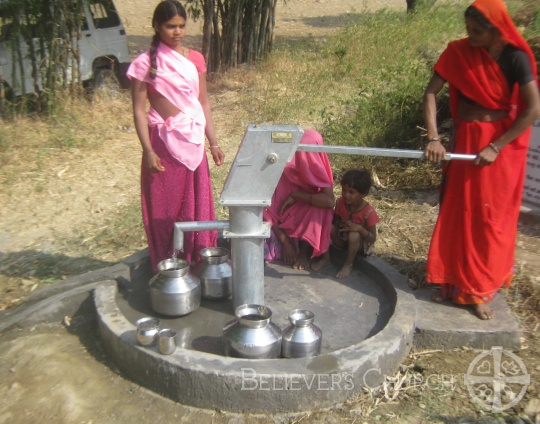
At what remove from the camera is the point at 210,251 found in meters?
3.58

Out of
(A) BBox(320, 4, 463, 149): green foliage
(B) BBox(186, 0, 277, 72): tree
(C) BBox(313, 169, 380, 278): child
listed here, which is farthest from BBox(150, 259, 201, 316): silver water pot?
(B) BBox(186, 0, 277, 72): tree

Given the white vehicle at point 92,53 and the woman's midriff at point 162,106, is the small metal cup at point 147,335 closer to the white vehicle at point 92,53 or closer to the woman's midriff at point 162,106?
the woman's midriff at point 162,106

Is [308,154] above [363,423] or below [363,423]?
above

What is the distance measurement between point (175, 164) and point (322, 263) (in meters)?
1.19

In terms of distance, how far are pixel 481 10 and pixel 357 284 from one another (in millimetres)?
1742

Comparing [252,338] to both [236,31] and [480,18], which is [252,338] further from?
[236,31]

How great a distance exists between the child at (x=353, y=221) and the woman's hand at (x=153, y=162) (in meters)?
1.19

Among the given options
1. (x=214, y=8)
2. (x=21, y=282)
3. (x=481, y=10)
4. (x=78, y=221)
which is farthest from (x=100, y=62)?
(x=481, y=10)

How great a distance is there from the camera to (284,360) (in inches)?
108

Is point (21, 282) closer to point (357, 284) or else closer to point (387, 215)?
point (357, 284)

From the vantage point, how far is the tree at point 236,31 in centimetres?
909

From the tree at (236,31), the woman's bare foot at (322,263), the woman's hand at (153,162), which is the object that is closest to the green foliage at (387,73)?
the tree at (236,31)

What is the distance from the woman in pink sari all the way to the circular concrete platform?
1.35ft

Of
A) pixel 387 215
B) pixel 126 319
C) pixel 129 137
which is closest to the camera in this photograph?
pixel 126 319
